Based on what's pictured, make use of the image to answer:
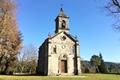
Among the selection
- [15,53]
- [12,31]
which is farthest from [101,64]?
[12,31]

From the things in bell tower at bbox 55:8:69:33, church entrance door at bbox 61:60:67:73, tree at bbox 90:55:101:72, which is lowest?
church entrance door at bbox 61:60:67:73

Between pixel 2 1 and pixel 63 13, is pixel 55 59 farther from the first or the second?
pixel 2 1

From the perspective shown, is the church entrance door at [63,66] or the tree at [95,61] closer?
the church entrance door at [63,66]

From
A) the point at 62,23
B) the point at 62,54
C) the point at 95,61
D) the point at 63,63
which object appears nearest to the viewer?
the point at 62,54

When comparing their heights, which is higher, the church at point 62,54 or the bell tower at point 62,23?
the bell tower at point 62,23

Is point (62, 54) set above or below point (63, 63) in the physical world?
above

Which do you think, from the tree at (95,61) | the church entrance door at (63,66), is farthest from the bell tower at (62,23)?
the tree at (95,61)

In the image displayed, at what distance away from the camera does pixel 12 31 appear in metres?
30.0

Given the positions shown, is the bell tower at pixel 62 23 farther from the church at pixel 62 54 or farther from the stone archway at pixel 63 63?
the stone archway at pixel 63 63

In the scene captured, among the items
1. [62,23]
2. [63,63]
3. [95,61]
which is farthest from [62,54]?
[95,61]

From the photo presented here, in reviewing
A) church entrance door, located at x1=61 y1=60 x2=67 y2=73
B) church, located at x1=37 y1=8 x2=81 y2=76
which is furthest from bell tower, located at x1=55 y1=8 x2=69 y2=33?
church entrance door, located at x1=61 y1=60 x2=67 y2=73

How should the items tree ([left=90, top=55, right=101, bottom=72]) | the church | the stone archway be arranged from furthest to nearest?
tree ([left=90, top=55, right=101, bottom=72])
the stone archway
the church

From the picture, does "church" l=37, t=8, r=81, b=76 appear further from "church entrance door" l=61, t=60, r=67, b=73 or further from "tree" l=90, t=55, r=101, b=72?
"tree" l=90, t=55, r=101, b=72

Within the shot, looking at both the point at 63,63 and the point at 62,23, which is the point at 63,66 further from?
the point at 62,23
